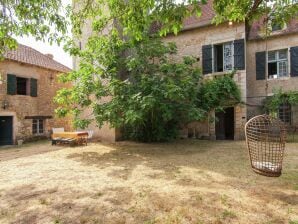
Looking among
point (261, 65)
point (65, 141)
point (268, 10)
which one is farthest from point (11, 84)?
point (261, 65)

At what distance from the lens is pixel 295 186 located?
179 inches

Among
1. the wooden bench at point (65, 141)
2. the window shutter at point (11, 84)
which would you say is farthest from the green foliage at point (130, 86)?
the window shutter at point (11, 84)

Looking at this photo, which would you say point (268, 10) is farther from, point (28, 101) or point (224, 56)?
point (28, 101)

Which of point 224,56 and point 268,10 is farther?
point 224,56

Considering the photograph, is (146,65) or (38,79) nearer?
(146,65)

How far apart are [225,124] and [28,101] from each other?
1143cm

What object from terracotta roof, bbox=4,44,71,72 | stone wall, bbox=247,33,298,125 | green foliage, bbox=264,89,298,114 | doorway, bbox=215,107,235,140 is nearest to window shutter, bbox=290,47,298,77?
stone wall, bbox=247,33,298,125

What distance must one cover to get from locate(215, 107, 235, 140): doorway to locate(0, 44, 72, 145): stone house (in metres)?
7.94

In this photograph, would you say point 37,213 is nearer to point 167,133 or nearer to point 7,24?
point 7,24

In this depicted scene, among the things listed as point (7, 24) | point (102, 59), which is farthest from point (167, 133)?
point (7, 24)

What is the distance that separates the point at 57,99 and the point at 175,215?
25.0ft

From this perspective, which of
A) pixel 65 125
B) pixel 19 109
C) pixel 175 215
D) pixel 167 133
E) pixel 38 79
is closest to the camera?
pixel 175 215

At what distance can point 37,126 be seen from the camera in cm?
1448

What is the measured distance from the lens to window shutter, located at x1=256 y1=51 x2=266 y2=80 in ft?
40.8
